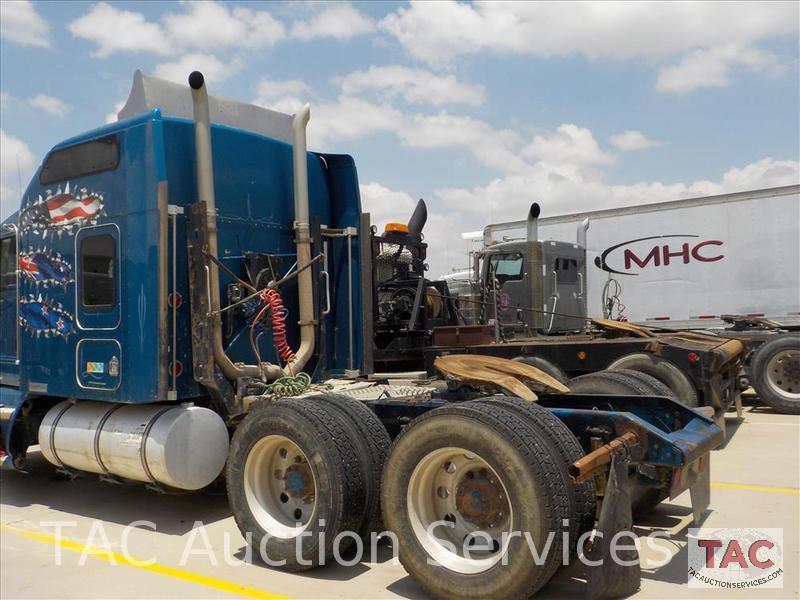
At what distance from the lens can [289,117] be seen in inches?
281

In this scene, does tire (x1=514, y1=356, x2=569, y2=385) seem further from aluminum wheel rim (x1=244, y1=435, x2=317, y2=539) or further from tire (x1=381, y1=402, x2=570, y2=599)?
tire (x1=381, y1=402, x2=570, y2=599)

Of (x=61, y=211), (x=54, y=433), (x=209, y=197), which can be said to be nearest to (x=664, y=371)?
(x=209, y=197)

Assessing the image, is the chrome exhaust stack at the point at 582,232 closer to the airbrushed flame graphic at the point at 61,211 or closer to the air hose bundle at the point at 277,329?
the air hose bundle at the point at 277,329

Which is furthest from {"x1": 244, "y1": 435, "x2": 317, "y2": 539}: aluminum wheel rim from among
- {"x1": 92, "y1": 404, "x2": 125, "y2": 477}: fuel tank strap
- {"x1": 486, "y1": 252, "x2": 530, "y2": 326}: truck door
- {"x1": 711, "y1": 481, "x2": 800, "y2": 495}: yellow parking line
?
{"x1": 486, "y1": 252, "x2": 530, "y2": 326}: truck door

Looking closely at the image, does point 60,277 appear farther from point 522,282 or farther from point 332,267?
point 522,282

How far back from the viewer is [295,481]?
471cm

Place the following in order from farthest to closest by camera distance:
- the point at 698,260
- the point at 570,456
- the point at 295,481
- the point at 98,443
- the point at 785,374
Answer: the point at 698,260 → the point at 785,374 → the point at 98,443 → the point at 295,481 → the point at 570,456

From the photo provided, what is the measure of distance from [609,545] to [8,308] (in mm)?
6202

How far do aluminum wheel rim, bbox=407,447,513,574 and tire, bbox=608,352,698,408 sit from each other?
378 cm

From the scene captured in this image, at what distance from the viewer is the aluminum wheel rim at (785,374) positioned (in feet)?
34.9

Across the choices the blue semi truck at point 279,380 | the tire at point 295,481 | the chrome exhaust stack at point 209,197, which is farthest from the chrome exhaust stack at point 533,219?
the tire at point 295,481

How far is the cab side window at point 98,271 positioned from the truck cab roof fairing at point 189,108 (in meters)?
1.14

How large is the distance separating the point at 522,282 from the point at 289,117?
572 centimetres

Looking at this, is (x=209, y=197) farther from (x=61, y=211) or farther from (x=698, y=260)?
(x=698, y=260)
